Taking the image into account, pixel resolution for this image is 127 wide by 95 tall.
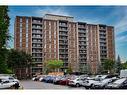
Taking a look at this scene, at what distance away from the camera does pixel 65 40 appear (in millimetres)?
38281

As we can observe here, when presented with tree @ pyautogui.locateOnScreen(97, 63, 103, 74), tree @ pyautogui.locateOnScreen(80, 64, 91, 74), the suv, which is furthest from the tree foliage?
the suv

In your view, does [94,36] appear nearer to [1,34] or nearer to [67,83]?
[67,83]

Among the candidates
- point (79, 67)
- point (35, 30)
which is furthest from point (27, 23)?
point (79, 67)

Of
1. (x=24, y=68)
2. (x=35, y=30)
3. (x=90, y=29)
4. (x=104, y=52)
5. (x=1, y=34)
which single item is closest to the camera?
(x=1, y=34)

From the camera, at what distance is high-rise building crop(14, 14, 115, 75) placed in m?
33.8

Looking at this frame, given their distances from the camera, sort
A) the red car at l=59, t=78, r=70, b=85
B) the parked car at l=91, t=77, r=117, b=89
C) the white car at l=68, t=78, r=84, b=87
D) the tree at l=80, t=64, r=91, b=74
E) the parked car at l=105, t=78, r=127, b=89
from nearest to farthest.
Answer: the parked car at l=105, t=78, r=127, b=89 < the parked car at l=91, t=77, r=117, b=89 < the white car at l=68, t=78, r=84, b=87 < the red car at l=59, t=78, r=70, b=85 < the tree at l=80, t=64, r=91, b=74

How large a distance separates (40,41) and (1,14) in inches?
425

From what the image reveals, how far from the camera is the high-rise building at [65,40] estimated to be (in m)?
33.8

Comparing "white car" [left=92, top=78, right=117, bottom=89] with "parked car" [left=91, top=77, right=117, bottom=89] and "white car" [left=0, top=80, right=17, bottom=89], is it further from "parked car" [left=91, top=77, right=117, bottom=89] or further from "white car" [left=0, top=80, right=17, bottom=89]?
"white car" [left=0, top=80, right=17, bottom=89]

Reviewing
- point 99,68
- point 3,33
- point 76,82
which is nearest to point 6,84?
point 76,82

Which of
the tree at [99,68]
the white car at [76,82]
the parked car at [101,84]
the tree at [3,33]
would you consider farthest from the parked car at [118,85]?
the tree at [99,68]

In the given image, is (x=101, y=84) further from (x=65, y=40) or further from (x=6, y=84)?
(x=65, y=40)

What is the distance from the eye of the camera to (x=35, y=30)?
3850 cm

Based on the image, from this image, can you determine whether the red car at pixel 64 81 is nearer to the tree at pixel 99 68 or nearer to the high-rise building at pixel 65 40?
the high-rise building at pixel 65 40
